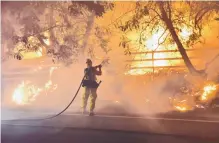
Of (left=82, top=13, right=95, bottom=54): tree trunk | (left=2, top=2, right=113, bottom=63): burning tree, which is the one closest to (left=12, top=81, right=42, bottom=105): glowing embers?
(left=2, top=2, right=113, bottom=63): burning tree

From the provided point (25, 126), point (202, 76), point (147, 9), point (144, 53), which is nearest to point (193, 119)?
point (202, 76)

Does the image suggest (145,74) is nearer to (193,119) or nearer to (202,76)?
(202,76)

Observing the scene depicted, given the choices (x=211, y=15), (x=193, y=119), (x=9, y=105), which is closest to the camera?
(x=193, y=119)

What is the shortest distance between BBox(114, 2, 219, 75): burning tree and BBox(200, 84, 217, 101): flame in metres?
0.47

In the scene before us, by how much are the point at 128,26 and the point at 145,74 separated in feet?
6.11

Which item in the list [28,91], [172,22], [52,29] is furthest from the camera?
[28,91]

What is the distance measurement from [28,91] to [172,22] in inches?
217

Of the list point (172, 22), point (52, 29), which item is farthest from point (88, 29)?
point (172, 22)

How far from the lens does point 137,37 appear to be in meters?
8.14

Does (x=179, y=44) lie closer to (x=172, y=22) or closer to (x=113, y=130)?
(x=172, y=22)

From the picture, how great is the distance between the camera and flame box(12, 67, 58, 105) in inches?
401

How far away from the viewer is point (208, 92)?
7719 millimetres

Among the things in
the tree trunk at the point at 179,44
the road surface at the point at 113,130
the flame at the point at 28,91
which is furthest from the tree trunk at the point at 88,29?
the road surface at the point at 113,130

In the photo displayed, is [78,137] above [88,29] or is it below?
below
